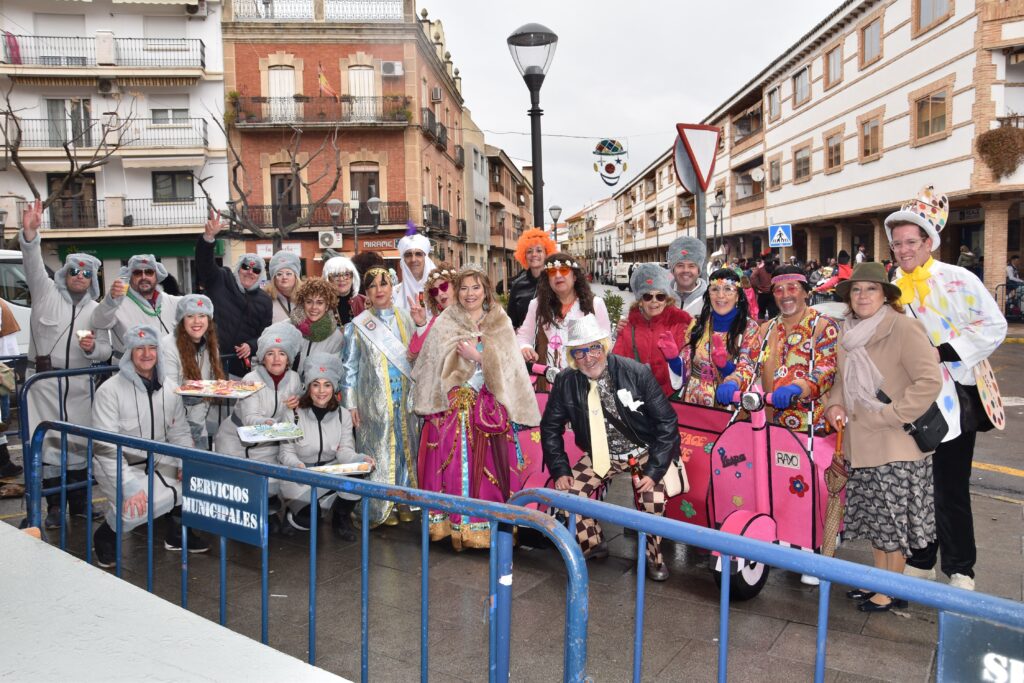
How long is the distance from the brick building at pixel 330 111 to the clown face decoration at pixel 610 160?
1708 cm

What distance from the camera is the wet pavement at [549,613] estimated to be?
11.4 feet

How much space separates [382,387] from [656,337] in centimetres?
197

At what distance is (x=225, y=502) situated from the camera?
2.94 metres

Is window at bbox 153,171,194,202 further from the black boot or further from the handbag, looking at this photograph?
the handbag

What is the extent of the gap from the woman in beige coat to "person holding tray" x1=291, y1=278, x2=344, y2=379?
3.61 meters

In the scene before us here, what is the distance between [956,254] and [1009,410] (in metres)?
17.7

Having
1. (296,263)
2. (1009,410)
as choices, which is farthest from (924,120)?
(296,263)

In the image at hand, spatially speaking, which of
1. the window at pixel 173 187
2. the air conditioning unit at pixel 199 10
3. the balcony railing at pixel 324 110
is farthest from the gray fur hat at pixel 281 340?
the air conditioning unit at pixel 199 10

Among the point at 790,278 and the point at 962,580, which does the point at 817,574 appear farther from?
the point at 962,580

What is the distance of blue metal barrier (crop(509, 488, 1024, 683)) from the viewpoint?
4.87ft

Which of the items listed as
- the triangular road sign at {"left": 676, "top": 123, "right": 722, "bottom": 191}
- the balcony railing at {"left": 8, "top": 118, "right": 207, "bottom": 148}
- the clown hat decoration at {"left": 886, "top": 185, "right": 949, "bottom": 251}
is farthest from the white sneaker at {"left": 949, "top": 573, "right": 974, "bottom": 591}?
the balcony railing at {"left": 8, "top": 118, "right": 207, "bottom": 148}

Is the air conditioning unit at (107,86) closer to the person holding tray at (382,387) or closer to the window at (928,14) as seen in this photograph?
the window at (928,14)

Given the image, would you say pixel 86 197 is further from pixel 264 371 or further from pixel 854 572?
pixel 854 572

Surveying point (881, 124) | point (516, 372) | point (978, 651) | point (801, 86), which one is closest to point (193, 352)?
point (516, 372)
